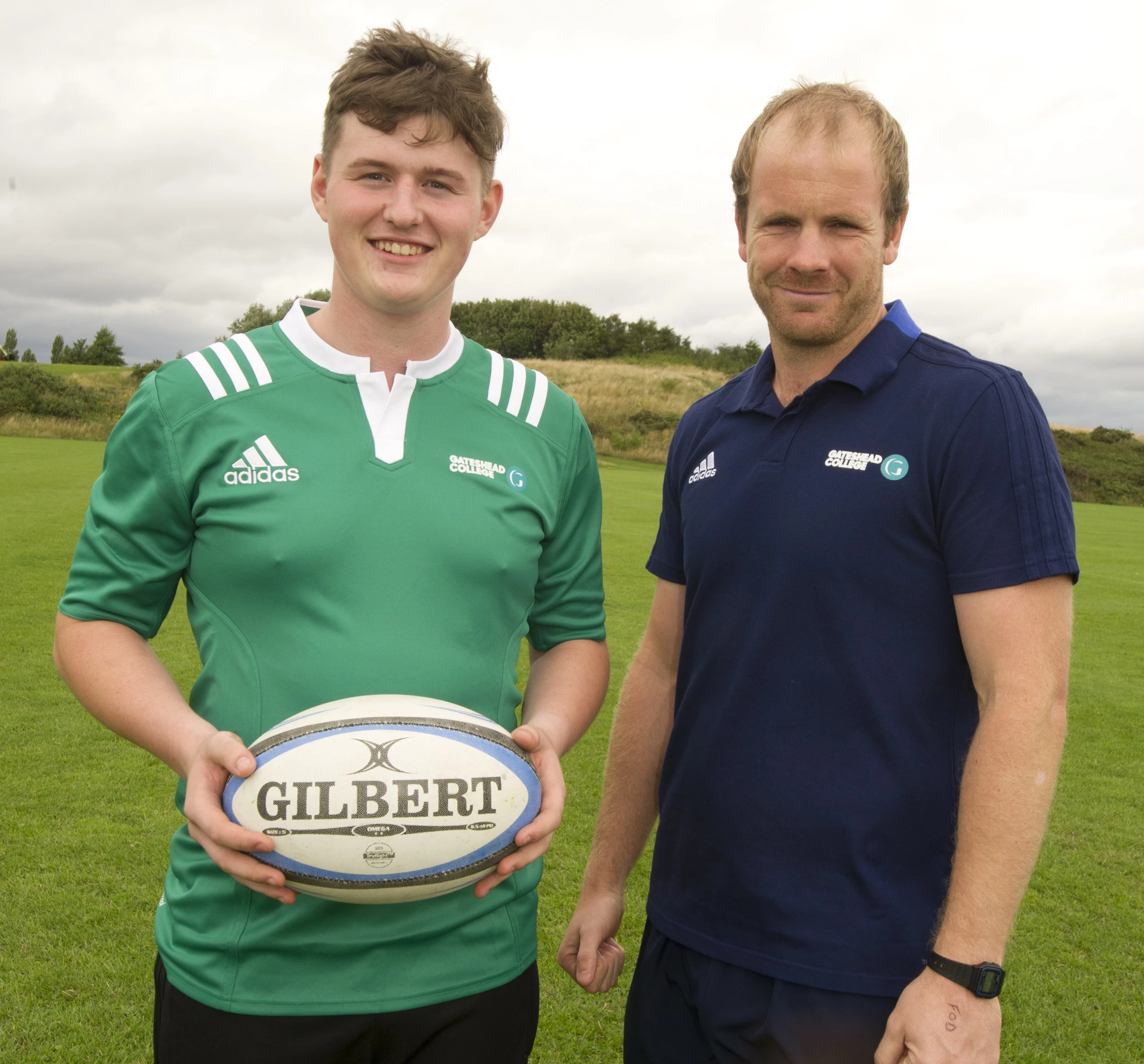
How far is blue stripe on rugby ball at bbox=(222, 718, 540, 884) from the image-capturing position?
1646mm

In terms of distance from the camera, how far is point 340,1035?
1722mm

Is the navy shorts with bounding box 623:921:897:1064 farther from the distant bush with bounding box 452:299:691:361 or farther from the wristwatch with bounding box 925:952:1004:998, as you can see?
the distant bush with bounding box 452:299:691:361

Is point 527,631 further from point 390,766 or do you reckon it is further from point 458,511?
point 390,766

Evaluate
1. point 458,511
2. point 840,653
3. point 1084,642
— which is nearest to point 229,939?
point 458,511

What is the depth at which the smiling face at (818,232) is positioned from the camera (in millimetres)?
1998

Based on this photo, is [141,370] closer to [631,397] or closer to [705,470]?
[631,397]

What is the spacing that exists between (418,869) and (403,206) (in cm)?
123

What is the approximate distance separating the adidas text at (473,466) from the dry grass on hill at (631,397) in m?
29.2

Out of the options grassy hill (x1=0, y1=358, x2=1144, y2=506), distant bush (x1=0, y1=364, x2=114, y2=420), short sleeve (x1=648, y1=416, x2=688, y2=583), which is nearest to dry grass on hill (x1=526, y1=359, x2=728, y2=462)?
grassy hill (x1=0, y1=358, x2=1144, y2=506)

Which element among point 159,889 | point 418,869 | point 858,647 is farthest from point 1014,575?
point 159,889

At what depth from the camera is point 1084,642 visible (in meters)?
10.1

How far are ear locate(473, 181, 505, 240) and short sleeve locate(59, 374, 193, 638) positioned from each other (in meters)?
0.75

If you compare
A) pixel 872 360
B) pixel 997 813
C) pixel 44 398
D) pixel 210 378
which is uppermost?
pixel 872 360

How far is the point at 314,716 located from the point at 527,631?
1.84 ft
